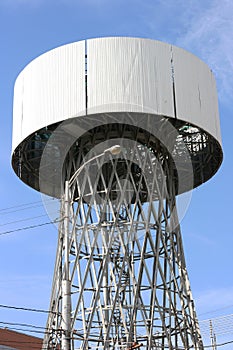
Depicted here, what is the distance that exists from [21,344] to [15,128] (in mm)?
10132

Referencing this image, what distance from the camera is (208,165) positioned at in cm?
2902

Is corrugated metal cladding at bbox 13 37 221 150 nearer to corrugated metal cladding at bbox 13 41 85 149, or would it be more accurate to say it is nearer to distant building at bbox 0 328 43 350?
corrugated metal cladding at bbox 13 41 85 149

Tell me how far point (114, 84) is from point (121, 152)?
2.80 m

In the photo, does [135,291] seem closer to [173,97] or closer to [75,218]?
[75,218]

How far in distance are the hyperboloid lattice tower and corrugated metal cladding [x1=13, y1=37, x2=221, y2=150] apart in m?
0.04

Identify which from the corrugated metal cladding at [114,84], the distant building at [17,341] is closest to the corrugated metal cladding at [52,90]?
the corrugated metal cladding at [114,84]

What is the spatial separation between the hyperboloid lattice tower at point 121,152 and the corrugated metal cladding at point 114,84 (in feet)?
0.13

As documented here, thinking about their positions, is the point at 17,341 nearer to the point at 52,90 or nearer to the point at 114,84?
the point at 52,90

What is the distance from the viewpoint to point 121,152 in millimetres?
26953

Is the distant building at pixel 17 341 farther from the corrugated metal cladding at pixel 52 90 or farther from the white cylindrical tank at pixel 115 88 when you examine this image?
the corrugated metal cladding at pixel 52 90

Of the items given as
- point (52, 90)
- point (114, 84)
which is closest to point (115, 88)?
point (114, 84)

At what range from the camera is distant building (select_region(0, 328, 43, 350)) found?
30.0 m

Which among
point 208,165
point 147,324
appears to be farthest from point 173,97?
point 147,324

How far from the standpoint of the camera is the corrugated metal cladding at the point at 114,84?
25.4 m
